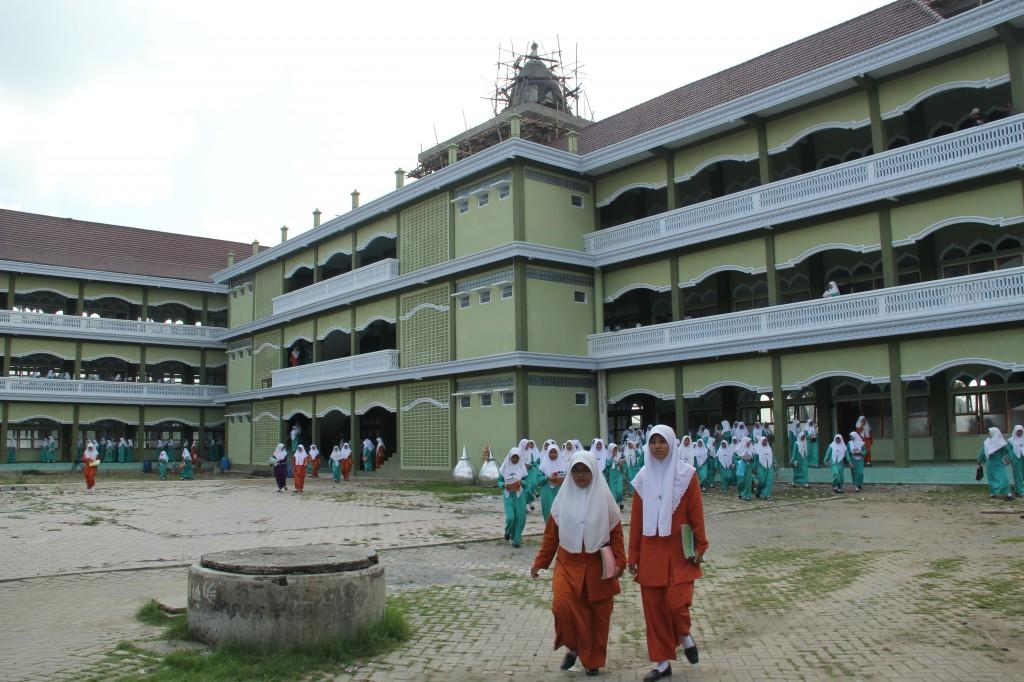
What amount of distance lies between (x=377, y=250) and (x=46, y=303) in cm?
1746

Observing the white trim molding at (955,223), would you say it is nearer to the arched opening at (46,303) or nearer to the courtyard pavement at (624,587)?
the courtyard pavement at (624,587)

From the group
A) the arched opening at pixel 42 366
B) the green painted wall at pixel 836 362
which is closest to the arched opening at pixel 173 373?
the arched opening at pixel 42 366

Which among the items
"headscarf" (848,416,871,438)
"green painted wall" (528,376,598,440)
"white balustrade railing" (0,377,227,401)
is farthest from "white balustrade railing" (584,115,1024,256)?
"white balustrade railing" (0,377,227,401)

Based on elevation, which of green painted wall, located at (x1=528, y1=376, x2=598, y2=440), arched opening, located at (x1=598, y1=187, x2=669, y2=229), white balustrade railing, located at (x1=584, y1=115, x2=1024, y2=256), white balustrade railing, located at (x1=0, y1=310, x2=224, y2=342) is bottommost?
green painted wall, located at (x1=528, y1=376, x2=598, y2=440)

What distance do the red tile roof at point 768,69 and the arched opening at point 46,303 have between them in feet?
83.5

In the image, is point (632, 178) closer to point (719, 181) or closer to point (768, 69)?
point (719, 181)

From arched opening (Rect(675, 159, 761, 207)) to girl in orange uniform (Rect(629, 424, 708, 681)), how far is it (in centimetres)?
1986

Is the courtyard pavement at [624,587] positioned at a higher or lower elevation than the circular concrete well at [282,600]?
lower

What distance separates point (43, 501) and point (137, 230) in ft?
90.5

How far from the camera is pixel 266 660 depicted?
231 inches

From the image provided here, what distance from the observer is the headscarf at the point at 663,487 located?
6039 mm

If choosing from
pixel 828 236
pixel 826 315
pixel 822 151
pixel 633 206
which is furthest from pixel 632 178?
pixel 826 315

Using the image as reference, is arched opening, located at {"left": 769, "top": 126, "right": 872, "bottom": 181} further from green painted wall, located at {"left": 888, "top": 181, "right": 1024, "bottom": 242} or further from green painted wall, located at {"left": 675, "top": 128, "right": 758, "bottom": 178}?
green painted wall, located at {"left": 888, "top": 181, "right": 1024, "bottom": 242}

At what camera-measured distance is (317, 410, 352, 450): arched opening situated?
37219mm
